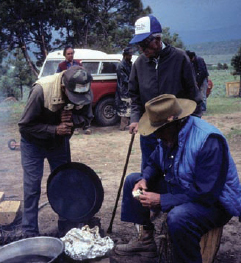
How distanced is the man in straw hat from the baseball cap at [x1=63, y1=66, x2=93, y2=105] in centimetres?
75

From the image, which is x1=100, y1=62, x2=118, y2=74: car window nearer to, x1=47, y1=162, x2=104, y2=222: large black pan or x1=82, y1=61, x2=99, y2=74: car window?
x1=82, y1=61, x2=99, y2=74: car window

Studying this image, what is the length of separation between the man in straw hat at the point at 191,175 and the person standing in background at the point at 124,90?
669cm

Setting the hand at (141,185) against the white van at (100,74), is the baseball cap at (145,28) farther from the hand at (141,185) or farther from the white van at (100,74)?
the white van at (100,74)

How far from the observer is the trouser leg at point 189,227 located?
2.65 meters

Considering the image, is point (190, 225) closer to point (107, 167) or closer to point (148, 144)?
point (148, 144)

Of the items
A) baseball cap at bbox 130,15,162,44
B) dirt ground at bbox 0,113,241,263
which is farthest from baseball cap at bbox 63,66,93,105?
dirt ground at bbox 0,113,241,263

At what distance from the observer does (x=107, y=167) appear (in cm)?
688

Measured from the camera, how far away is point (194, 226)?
2682mm

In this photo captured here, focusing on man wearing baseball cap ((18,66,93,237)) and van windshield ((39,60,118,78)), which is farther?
van windshield ((39,60,118,78))

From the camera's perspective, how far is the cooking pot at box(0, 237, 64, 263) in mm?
2975

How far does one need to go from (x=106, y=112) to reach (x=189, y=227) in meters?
8.22

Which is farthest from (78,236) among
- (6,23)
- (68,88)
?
(6,23)

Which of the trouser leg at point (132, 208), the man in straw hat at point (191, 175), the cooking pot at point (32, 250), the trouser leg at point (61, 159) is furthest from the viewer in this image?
the trouser leg at point (61, 159)

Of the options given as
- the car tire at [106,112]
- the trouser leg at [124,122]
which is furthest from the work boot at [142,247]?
the car tire at [106,112]
